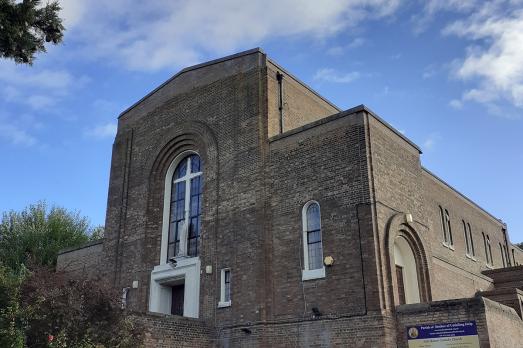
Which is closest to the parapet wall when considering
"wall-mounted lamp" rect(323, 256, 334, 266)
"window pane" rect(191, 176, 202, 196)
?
"window pane" rect(191, 176, 202, 196)

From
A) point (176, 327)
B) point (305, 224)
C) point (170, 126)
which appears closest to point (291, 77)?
point (170, 126)

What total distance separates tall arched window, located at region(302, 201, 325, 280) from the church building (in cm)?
4

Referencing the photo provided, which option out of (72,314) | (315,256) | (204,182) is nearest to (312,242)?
(315,256)

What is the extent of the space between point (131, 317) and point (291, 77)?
1126 cm

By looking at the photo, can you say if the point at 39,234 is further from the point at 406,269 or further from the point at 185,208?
the point at 406,269

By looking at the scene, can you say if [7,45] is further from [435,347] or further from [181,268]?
[435,347]

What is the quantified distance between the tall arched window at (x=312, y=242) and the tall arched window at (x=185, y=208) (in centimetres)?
498

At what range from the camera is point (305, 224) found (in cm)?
1777

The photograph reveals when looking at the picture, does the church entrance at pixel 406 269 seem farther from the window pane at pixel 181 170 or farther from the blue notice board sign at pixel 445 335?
the window pane at pixel 181 170

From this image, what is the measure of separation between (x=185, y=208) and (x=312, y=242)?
6.33m

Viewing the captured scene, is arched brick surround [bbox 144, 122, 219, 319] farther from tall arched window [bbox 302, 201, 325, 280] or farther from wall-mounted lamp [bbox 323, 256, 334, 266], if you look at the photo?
wall-mounted lamp [bbox 323, 256, 334, 266]

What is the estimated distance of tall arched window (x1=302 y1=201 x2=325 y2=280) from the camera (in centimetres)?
1700

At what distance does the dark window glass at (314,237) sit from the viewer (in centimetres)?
1719

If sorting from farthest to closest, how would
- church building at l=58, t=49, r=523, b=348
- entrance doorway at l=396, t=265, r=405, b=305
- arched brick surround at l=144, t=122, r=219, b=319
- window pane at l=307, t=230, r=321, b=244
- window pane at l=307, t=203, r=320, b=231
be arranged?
1. arched brick surround at l=144, t=122, r=219, b=319
2. entrance doorway at l=396, t=265, r=405, b=305
3. window pane at l=307, t=203, r=320, b=231
4. window pane at l=307, t=230, r=321, b=244
5. church building at l=58, t=49, r=523, b=348
